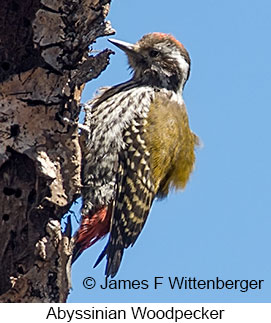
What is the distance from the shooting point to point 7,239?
361cm

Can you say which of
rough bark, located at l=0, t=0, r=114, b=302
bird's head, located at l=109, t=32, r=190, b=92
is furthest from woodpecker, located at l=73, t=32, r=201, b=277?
rough bark, located at l=0, t=0, r=114, b=302

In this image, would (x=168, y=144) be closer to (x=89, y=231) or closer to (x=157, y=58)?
(x=157, y=58)

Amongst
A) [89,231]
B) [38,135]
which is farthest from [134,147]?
[38,135]

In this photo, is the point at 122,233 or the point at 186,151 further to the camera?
the point at 186,151

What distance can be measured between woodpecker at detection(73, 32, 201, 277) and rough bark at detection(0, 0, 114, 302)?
120cm

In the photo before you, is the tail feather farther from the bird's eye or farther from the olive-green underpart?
the bird's eye

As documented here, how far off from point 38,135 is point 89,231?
68.2 inches

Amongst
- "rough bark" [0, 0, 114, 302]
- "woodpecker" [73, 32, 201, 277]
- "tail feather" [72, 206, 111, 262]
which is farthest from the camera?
"woodpecker" [73, 32, 201, 277]

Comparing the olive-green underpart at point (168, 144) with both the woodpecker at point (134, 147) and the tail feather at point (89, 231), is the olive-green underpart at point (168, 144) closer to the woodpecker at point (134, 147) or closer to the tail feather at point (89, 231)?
the woodpecker at point (134, 147)

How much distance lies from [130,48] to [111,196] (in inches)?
58.4

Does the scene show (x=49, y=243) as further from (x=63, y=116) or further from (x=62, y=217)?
(x=63, y=116)

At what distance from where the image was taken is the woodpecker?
548 cm

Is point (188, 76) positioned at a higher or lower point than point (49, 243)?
higher
